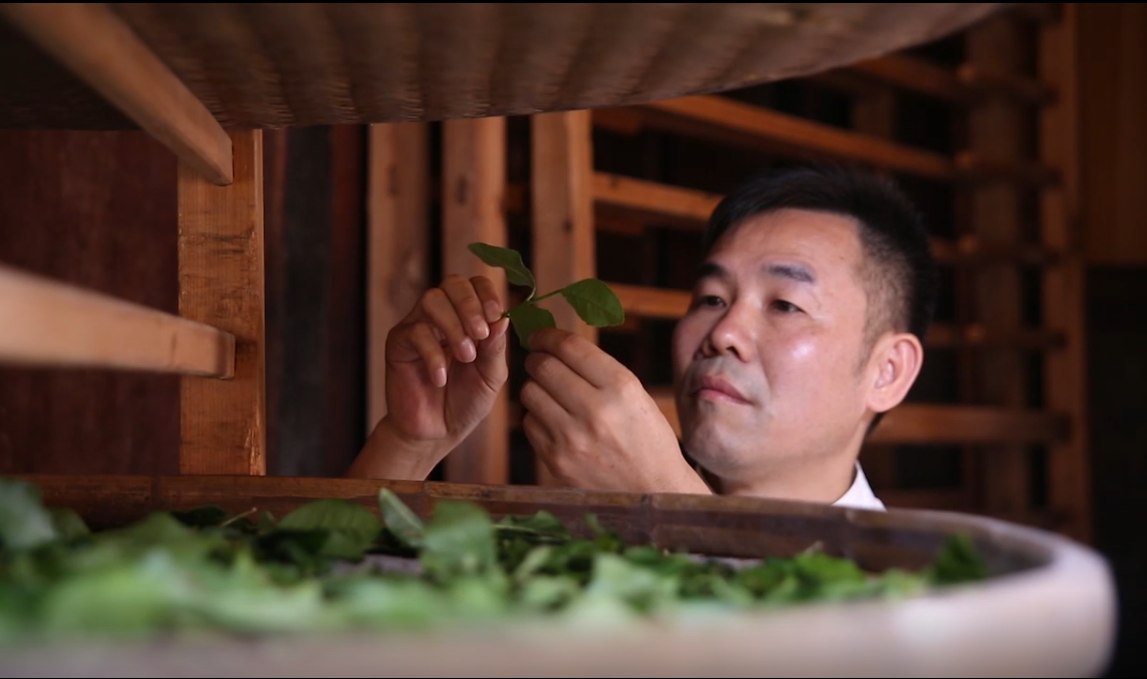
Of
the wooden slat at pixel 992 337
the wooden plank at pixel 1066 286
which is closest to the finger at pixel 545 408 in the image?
the wooden slat at pixel 992 337

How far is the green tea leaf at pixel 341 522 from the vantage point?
0.62 metres

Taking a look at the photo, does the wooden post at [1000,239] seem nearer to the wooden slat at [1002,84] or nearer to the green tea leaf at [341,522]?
the wooden slat at [1002,84]

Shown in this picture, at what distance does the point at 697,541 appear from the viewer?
66 cm

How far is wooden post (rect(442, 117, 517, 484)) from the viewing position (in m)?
1.99

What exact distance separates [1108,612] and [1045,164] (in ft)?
9.95

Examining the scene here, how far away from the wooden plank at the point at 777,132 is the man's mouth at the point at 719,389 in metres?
0.87

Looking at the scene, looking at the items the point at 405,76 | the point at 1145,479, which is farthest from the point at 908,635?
the point at 1145,479

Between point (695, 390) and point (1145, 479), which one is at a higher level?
point (695, 390)

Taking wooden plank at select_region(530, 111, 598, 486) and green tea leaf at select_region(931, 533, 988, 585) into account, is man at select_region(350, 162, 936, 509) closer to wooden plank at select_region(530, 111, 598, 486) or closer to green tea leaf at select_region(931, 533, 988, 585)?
wooden plank at select_region(530, 111, 598, 486)

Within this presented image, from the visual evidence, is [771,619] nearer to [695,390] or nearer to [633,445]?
[633,445]

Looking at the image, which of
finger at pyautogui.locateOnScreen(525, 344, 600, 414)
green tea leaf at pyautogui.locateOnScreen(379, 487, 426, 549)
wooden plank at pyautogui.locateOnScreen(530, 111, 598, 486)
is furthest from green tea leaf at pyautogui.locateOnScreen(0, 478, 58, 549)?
wooden plank at pyautogui.locateOnScreen(530, 111, 598, 486)

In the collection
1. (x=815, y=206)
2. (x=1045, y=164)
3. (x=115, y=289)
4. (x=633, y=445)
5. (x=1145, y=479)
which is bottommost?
(x=1145, y=479)

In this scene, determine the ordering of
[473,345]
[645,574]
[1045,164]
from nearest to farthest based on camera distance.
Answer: [645,574] < [473,345] < [1045,164]

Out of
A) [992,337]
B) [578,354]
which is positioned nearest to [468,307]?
[578,354]
